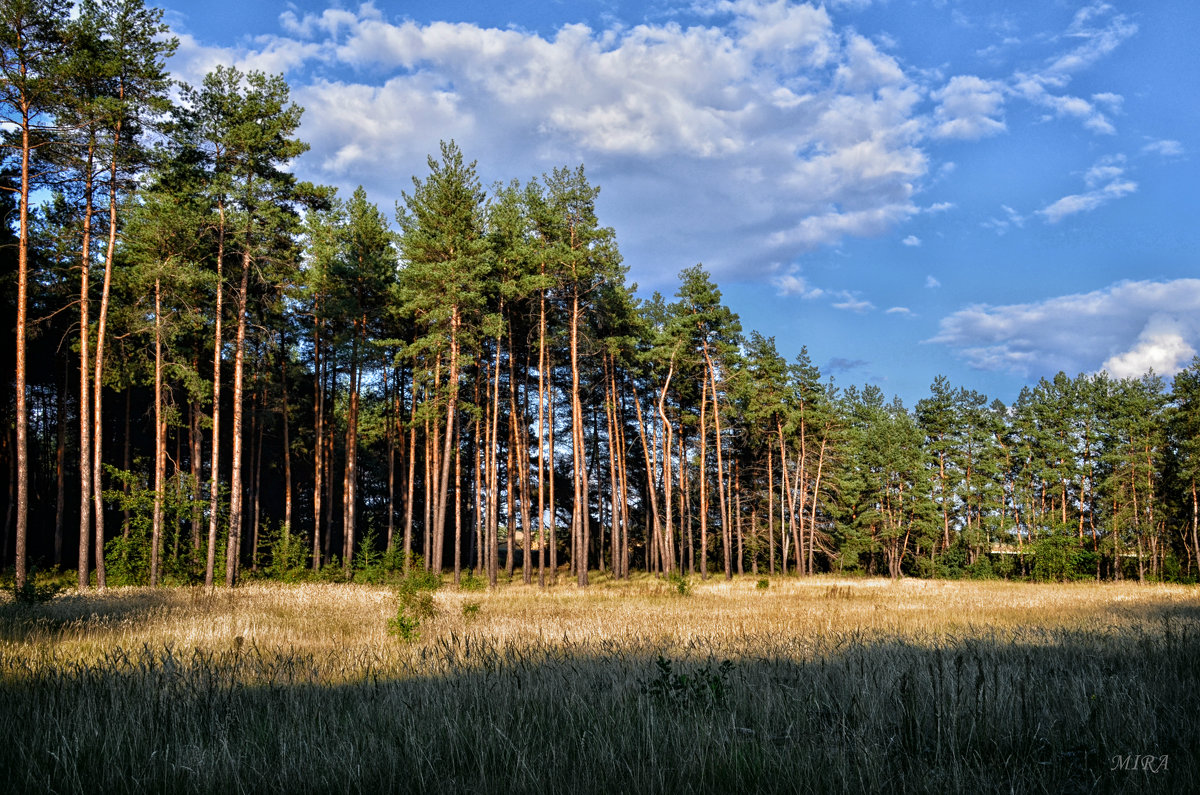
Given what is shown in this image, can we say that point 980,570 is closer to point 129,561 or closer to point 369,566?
point 369,566

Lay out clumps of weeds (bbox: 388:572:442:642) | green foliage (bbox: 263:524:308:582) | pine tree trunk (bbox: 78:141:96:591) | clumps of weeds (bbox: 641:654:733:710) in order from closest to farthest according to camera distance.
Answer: clumps of weeds (bbox: 641:654:733:710), clumps of weeds (bbox: 388:572:442:642), pine tree trunk (bbox: 78:141:96:591), green foliage (bbox: 263:524:308:582)

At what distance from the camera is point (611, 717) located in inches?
180

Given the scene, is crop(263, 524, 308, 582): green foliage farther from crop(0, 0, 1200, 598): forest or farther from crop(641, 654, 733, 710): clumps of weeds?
crop(641, 654, 733, 710): clumps of weeds

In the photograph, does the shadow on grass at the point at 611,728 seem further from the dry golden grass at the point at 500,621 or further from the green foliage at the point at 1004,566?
the green foliage at the point at 1004,566

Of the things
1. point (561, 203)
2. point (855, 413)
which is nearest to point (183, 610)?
point (561, 203)

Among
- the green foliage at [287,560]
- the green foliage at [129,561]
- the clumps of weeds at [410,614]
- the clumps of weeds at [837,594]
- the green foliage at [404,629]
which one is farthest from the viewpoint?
the green foliage at [287,560]

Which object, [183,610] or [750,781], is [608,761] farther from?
[183,610]

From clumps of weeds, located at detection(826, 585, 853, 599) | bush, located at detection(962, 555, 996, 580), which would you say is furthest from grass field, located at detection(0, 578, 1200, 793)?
bush, located at detection(962, 555, 996, 580)

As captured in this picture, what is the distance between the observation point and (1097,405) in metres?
47.4

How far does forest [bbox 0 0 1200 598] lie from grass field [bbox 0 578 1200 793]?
1440cm

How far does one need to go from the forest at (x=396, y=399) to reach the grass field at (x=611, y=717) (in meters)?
14.4

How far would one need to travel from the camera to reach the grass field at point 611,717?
3.54 meters

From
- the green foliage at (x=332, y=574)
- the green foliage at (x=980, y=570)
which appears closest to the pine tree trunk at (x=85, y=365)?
the green foliage at (x=332, y=574)

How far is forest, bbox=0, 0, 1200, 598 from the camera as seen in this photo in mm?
19125
